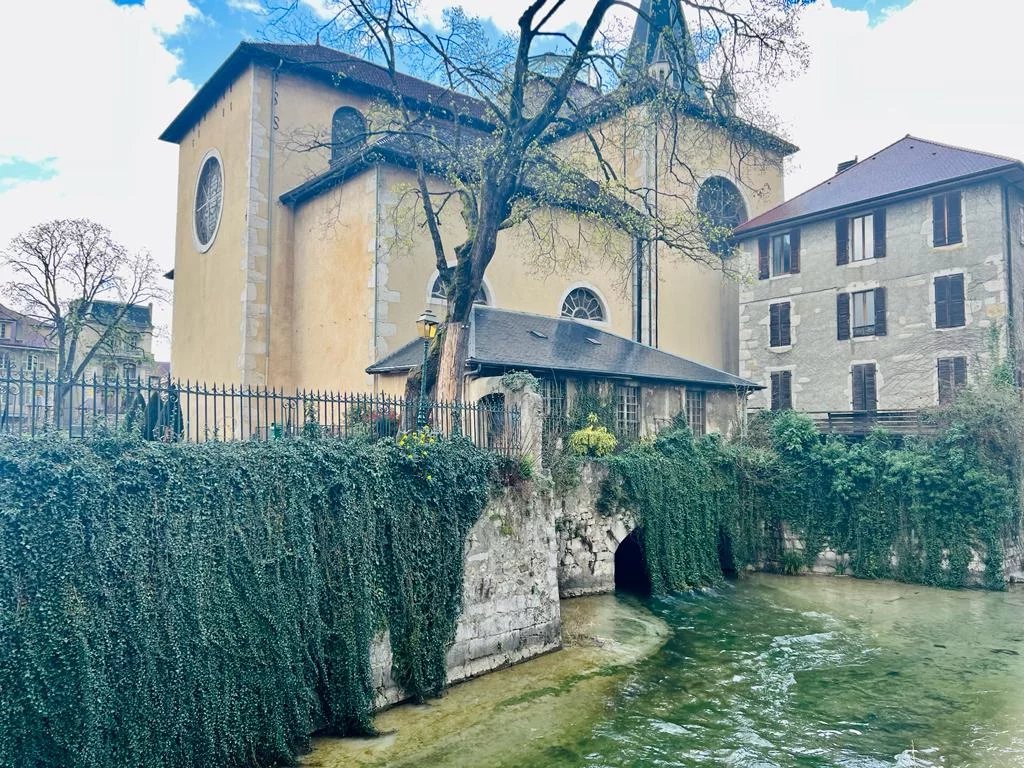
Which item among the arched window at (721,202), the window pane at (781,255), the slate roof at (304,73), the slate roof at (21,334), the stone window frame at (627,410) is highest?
the slate roof at (304,73)

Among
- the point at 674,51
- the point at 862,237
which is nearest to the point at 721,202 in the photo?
the point at 862,237

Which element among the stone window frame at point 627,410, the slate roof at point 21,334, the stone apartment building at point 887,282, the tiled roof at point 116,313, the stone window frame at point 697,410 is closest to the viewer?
the stone window frame at point 627,410

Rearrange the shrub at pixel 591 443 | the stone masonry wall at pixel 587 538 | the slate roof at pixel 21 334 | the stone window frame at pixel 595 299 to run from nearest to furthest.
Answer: the stone masonry wall at pixel 587 538 → the shrub at pixel 591 443 → the stone window frame at pixel 595 299 → the slate roof at pixel 21 334

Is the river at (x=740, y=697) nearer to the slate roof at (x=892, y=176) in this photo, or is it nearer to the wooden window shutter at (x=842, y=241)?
the wooden window shutter at (x=842, y=241)

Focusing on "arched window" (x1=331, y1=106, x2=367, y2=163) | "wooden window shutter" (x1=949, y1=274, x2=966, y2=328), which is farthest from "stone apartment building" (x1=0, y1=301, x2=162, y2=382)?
"wooden window shutter" (x1=949, y1=274, x2=966, y2=328)

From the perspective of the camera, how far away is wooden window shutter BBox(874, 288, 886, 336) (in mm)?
18953

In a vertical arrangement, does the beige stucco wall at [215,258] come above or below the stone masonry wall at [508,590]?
above

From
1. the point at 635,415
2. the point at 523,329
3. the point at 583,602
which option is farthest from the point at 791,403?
the point at 583,602

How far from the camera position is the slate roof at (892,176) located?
1728 cm

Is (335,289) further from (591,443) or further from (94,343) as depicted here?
(94,343)

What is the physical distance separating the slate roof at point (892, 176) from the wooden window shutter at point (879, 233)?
445mm

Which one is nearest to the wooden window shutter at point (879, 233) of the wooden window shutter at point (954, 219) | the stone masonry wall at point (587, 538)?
the wooden window shutter at point (954, 219)

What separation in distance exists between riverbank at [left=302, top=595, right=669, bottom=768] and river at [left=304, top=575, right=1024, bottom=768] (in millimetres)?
22

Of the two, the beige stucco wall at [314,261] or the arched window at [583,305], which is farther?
the arched window at [583,305]
